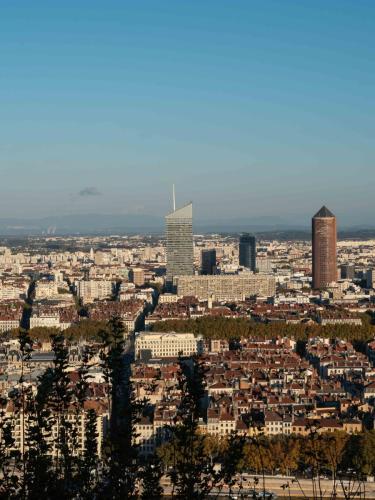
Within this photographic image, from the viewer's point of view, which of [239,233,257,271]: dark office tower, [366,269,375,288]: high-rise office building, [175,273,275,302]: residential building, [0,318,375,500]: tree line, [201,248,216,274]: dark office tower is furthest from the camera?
[239,233,257,271]: dark office tower

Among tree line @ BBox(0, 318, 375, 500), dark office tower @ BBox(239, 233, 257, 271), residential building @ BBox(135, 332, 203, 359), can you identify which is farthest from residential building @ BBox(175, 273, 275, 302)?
tree line @ BBox(0, 318, 375, 500)

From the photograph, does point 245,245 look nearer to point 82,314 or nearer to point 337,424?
point 82,314

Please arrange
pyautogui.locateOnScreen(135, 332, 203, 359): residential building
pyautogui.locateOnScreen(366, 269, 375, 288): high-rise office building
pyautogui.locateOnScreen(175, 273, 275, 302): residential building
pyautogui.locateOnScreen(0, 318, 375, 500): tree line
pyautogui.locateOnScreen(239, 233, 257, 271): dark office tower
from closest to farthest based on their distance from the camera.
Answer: pyautogui.locateOnScreen(0, 318, 375, 500): tree line
pyautogui.locateOnScreen(135, 332, 203, 359): residential building
pyautogui.locateOnScreen(175, 273, 275, 302): residential building
pyautogui.locateOnScreen(366, 269, 375, 288): high-rise office building
pyautogui.locateOnScreen(239, 233, 257, 271): dark office tower

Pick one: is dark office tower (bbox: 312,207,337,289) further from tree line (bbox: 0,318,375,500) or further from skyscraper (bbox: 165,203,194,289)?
tree line (bbox: 0,318,375,500)

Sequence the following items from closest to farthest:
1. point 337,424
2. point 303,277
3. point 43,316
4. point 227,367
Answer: point 337,424 < point 227,367 < point 43,316 < point 303,277

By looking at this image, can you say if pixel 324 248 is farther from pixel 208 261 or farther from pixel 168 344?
pixel 168 344

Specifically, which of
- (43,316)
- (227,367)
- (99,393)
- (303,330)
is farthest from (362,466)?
(43,316)
